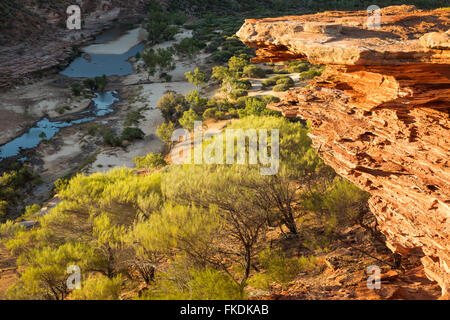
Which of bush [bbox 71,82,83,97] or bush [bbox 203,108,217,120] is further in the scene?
bush [bbox 71,82,83,97]

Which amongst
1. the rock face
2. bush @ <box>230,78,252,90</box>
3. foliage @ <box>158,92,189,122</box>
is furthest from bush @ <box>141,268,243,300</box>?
bush @ <box>230,78,252,90</box>

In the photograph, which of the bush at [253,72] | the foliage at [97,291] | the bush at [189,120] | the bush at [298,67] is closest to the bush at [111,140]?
the bush at [189,120]

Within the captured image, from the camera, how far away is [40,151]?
109 ft

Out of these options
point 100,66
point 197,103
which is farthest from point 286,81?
point 100,66

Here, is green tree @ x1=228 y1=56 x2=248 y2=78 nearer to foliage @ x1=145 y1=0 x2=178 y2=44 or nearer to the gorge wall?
foliage @ x1=145 y1=0 x2=178 y2=44

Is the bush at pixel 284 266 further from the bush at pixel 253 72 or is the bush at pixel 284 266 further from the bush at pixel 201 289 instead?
the bush at pixel 253 72

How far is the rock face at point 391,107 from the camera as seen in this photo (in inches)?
232

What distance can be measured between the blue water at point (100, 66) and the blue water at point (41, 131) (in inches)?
580

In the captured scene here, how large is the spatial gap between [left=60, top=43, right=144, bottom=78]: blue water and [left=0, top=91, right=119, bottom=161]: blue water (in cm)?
1473

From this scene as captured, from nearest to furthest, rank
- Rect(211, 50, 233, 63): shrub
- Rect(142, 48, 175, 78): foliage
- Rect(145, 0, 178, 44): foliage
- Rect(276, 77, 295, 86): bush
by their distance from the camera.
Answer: Rect(276, 77, 295, 86): bush
Rect(142, 48, 175, 78): foliage
Rect(211, 50, 233, 63): shrub
Rect(145, 0, 178, 44): foliage

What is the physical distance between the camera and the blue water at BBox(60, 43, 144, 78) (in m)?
58.5

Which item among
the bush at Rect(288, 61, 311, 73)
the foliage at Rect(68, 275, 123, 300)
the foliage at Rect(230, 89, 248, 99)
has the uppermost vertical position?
the bush at Rect(288, 61, 311, 73)

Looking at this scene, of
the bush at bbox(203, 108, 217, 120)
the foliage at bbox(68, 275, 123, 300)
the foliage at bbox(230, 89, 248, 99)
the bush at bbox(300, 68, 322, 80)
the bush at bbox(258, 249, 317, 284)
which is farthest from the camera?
the bush at bbox(300, 68, 322, 80)
